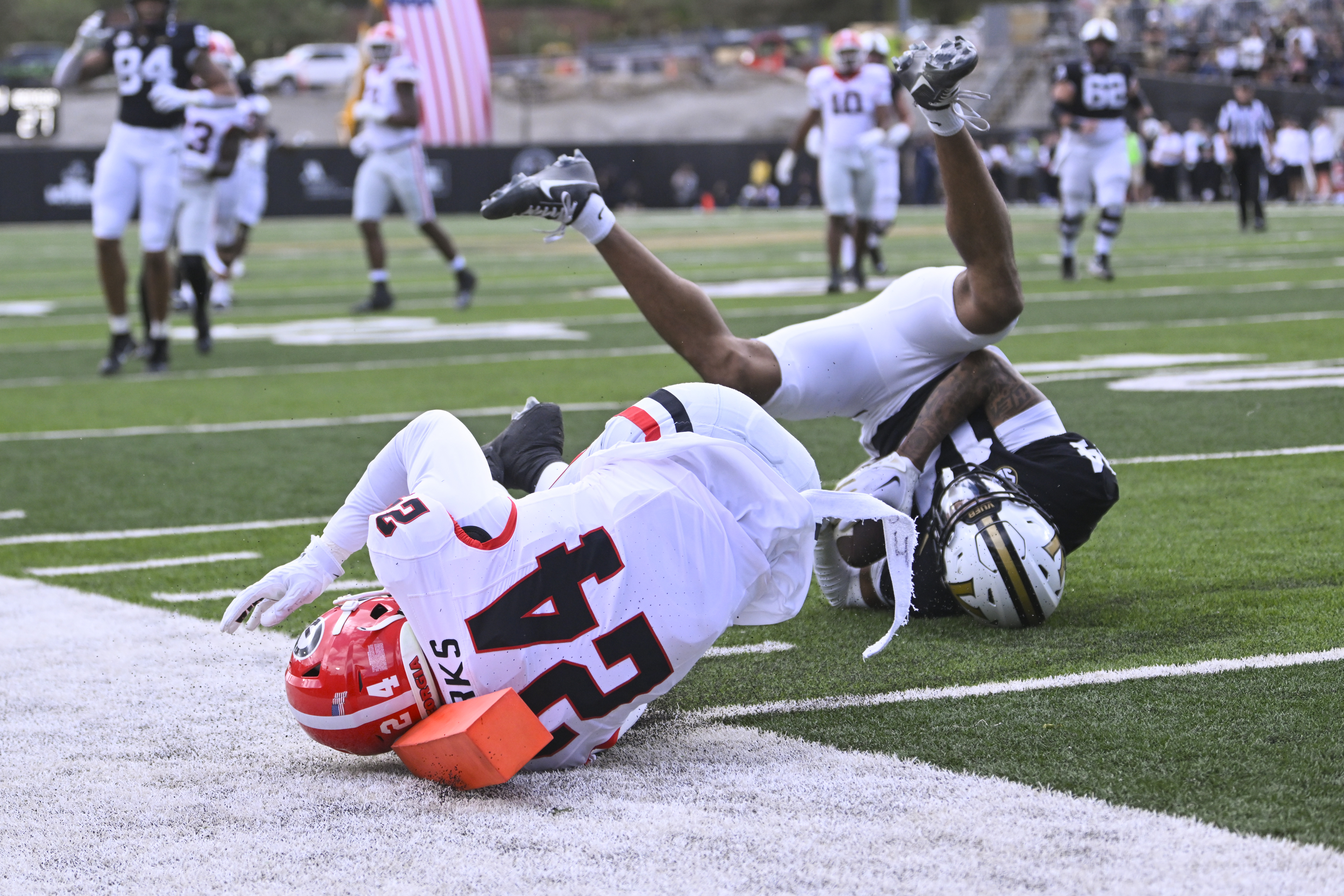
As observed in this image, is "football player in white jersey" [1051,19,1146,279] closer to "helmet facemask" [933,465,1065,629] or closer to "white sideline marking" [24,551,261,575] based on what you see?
"white sideline marking" [24,551,261,575]

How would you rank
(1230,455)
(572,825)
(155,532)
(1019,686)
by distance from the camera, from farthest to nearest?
(1230,455) < (155,532) < (1019,686) < (572,825)

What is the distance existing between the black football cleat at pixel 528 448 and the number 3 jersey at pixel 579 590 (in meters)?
0.68

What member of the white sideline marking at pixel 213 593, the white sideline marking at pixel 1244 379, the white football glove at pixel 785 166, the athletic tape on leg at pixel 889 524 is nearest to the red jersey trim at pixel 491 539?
the athletic tape on leg at pixel 889 524

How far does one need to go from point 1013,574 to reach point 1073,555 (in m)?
0.85

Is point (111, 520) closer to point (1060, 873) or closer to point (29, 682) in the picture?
point (29, 682)

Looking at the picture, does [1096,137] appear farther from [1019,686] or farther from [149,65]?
[1019,686]

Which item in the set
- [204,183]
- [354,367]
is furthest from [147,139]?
[204,183]

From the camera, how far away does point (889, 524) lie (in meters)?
2.92

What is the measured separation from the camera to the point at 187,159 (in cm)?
1125

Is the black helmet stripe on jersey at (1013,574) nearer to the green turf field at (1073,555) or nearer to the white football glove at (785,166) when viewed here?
the green turf field at (1073,555)

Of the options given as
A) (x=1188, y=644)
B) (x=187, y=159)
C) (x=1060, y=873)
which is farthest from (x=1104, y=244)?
(x=1060, y=873)

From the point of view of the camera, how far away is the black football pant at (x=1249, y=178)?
805 inches

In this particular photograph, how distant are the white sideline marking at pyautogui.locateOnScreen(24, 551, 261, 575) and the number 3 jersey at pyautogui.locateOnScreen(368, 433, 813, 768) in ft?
6.12

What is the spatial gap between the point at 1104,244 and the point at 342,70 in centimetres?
3901
